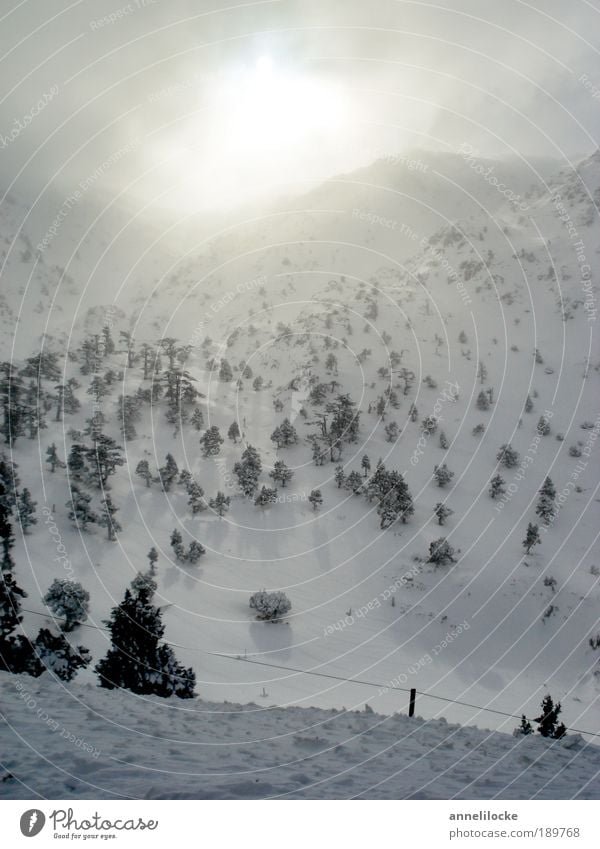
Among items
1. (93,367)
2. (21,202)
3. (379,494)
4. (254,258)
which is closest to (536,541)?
(379,494)

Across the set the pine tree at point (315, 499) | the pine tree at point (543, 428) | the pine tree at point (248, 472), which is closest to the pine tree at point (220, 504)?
the pine tree at point (248, 472)

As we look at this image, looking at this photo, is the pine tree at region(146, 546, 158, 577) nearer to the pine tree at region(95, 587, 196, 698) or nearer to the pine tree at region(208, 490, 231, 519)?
the pine tree at region(208, 490, 231, 519)

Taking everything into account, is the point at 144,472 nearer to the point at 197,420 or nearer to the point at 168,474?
the point at 168,474

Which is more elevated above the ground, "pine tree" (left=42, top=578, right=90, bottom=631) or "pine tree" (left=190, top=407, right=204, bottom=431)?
"pine tree" (left=190, top=407, right=204, bottom=431)

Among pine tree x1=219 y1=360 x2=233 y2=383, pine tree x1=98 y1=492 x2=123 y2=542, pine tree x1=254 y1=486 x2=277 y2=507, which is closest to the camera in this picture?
pine tree x1=98 y1=492 x2=123 y2=542

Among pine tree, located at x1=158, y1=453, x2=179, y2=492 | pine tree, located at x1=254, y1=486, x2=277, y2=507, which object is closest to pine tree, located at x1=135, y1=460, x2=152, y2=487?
pine tree, located at x1=158, y1=453, x2=179, y2=492

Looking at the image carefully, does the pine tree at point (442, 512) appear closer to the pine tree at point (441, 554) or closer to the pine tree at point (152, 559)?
the pine tree at point (441, 554)
